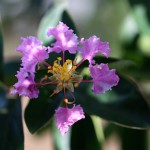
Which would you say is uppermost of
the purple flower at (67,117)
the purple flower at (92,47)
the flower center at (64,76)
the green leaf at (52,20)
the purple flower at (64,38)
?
the green leaf at (52,20)

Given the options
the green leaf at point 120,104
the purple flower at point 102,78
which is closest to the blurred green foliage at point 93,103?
the green leaf at point 120,104

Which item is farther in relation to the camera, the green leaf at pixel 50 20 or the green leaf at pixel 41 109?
the green leaf at pixel 50 20

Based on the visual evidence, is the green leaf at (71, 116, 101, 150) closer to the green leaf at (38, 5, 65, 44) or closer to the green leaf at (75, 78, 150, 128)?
the green leaf at (75, 78, 150, 128)

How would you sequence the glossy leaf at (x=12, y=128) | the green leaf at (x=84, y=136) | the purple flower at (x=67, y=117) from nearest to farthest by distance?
the purple flower at (x=67, y=117) < the glossy leaf at (x=12, y=128) < the green leaf at (x=84, y=136)

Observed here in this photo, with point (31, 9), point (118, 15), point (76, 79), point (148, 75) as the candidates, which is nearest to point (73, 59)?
point (76, 79)

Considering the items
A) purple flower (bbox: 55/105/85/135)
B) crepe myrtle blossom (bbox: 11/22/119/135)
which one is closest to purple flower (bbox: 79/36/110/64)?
crepe myrtle blossom (bbox: 11/22/119/135)

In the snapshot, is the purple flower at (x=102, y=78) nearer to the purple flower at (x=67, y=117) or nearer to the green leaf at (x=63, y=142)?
→ the purple flower at (x=67, y=117)
